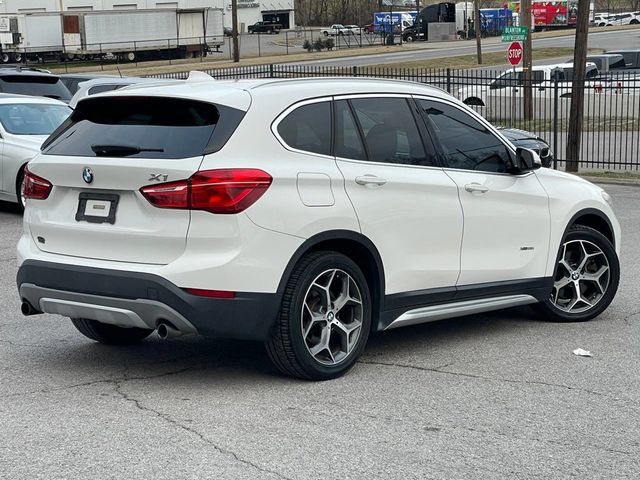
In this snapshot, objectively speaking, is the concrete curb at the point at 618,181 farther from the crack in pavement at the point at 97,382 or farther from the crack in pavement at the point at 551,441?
the crack in pavement at the point at 551,441

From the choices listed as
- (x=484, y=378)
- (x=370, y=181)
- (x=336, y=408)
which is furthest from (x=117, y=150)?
(x=484, y=378)

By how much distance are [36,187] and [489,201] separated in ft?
9.69

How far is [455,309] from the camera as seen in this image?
7.31 m

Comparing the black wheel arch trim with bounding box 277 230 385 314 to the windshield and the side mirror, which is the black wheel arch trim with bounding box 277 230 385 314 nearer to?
the side mirror

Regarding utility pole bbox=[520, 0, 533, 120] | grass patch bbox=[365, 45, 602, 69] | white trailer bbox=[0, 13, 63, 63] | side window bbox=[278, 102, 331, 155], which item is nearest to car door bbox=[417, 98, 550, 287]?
side window bbox=[278, 102, 331, 155]

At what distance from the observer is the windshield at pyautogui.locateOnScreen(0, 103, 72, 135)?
1555cm

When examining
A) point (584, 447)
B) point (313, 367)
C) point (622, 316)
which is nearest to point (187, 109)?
point (313, 367)

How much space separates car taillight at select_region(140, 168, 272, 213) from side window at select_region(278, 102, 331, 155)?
471mm

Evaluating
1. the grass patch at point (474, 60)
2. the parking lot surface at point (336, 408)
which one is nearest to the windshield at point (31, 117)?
the parking lot surface at point (336, 408)

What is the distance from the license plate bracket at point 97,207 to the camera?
6262mm

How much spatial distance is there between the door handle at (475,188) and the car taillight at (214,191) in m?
1.82

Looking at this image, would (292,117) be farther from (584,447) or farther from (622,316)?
(622,316)

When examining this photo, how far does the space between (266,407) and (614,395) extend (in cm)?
198

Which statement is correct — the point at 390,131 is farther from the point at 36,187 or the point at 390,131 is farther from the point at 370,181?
the point at 36,187
